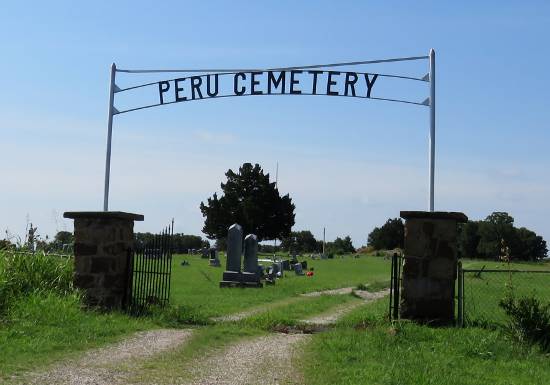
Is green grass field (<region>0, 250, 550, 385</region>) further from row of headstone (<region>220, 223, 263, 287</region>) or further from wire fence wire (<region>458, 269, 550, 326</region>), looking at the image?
row of headstone (<region>220, 223, 263, 287</region>)

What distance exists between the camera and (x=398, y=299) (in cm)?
1083

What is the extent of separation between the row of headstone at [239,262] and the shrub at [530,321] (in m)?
13.4

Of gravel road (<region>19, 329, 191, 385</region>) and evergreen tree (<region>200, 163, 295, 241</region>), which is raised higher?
evergreen tree (<region>200, 163, 295, 241</region>)

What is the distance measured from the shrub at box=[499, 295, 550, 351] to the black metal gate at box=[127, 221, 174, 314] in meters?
5.55

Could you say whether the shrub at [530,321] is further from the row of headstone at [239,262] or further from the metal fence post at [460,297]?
the row of headstone at [239,262]

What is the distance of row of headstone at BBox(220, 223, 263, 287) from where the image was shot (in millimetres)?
22531

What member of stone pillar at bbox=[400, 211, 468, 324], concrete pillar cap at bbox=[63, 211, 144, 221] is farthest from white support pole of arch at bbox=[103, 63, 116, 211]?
stone pillar at bbox=[400, 211, 468, 324]

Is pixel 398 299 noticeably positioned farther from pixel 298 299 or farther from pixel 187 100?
pixel 298 299

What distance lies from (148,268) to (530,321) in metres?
6.31

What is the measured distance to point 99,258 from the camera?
38.4ft

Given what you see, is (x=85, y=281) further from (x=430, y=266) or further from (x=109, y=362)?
(x=430, y=266)

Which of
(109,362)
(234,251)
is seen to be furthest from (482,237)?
(109,362)

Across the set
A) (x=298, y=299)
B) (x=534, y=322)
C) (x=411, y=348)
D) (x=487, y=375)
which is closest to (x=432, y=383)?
(x=487, y=375)

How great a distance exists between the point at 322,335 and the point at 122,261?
375cm
